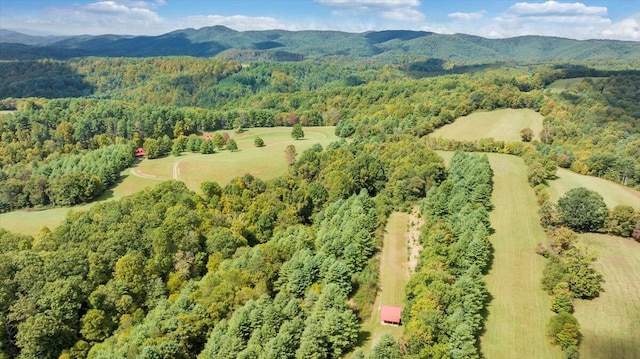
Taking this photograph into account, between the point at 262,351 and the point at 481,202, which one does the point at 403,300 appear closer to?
the point at 262,351

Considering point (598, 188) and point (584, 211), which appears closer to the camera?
point (584, 211)

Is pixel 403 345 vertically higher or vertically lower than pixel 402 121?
lower

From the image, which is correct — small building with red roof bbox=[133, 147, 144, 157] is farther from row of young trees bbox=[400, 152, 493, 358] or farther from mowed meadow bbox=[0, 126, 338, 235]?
row of young trees bbox=[400, 152, 493, 358]

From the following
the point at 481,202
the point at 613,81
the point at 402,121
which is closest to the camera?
the point at 481,202

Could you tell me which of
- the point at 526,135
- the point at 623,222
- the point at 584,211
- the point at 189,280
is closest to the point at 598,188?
the point at 623,222

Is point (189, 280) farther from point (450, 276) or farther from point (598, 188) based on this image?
point (598, 188)

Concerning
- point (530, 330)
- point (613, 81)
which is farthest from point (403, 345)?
point (613, 81)

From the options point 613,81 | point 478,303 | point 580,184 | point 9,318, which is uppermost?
point 613,81
